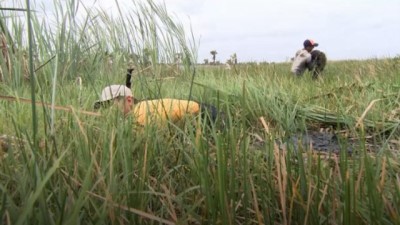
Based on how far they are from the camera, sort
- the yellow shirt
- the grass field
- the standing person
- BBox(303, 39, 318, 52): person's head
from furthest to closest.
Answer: BBox(303, 39, 318, 52): person's head < the standing person < the yellow shirt < the grass field

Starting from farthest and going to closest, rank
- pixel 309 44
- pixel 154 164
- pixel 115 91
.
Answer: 1. pixel 309 44
2. pixel 115 91
3. pixel 154 164

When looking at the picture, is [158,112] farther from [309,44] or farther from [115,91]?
[309,44]

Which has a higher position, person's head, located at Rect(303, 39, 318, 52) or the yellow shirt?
person's head, located at Rect(303, 39, 318, 52)

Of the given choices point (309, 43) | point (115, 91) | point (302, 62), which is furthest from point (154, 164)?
point (309, 43)

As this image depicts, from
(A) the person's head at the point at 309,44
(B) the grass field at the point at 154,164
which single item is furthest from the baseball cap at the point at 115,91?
(A) the person's head at the point at 309,44

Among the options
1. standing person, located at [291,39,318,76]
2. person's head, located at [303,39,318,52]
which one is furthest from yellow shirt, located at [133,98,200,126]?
person's head, located at [303,39,318,52]

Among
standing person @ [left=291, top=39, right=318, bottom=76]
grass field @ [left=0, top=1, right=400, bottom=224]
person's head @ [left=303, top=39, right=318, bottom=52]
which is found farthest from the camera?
person's head @ [left=303, top=39, right=318, bottom=52]

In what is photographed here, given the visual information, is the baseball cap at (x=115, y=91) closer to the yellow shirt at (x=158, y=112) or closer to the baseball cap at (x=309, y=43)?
the yellow shirt at (x=158, y=112)

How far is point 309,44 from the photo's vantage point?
7.38m

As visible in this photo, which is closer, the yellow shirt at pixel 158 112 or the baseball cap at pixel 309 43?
the yellow shirt at pixel 158 112

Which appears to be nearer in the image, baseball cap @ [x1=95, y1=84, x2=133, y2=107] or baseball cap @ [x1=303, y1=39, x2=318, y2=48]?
baseball cap @ [x1=95, y1=84, x2=133, y2=107]

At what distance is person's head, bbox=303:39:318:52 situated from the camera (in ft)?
24.1

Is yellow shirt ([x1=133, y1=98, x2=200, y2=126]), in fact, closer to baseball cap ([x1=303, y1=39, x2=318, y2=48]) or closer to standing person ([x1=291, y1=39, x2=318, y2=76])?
standing person ([x1=291, y1=39, x2=318, y2=76])

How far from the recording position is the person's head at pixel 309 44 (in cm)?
736
